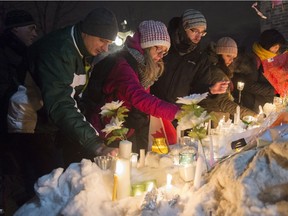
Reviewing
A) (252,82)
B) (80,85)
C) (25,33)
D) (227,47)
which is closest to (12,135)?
(80,85)

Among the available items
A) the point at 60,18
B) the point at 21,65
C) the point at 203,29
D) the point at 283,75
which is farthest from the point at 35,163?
the point at 60,18

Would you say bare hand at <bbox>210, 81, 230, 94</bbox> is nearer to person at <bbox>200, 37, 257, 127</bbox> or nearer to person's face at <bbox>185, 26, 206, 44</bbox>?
person at <bbox>200, 37, 257, 127</bbox>

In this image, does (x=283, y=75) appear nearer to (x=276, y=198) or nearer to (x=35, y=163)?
(x=35, y=163)

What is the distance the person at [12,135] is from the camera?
2.98m

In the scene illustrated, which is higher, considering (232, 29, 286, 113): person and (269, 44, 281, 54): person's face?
(269, 44, 281, 54): person's face

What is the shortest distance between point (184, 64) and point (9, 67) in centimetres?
193

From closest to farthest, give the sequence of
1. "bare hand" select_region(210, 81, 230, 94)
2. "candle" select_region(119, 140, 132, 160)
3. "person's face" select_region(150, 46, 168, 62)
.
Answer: "candle" select_region(119, 140, 132, 160) → "bare hand" select_region(210, 81, 230, 94) → "person's face" select_region(150, 46, 168, 62)

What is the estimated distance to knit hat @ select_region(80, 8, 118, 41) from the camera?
275cm

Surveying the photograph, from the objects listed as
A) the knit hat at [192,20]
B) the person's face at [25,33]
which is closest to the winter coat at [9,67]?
the person's face at [25,33]

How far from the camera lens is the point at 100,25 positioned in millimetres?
2746

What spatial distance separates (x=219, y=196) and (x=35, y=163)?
188 cm

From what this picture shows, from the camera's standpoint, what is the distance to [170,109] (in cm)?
306

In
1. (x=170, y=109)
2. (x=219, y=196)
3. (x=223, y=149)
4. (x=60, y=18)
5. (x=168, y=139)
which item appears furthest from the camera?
(x=60, y=18)

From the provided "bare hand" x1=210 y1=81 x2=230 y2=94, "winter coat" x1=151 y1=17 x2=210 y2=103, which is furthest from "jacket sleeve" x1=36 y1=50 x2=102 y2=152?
"winter coat" x1=151 y1=17 x2=210 y2=103
